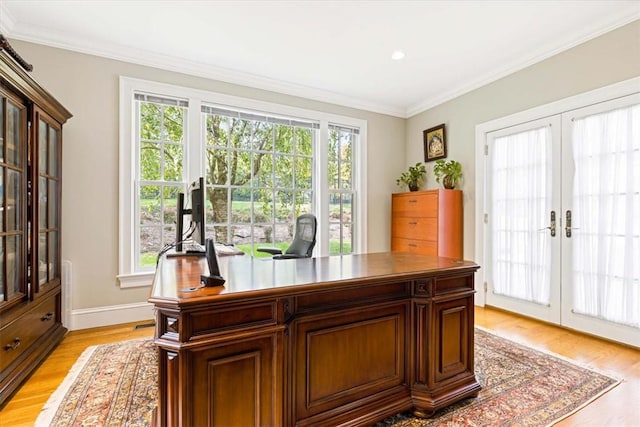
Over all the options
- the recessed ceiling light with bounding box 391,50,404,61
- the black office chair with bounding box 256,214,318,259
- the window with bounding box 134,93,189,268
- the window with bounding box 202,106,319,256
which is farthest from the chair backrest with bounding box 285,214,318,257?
the recessed ceiling light with bounding box 391,50,404,61

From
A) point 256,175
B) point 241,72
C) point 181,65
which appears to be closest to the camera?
point 181,65

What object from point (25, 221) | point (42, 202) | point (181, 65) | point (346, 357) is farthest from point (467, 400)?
point (181, 65)

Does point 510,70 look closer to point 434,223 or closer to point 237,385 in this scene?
point 434,223

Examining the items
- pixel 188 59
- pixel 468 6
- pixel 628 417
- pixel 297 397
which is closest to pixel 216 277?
pixel 297 397

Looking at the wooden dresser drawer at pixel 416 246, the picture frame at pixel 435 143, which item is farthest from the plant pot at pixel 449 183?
the wooden dresser drawer at pixel 416 246

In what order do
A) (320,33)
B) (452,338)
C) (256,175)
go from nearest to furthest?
(452,338) → (320,33) → (256,175)

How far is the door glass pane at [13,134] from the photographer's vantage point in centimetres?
206

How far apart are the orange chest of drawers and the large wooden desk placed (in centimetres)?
205

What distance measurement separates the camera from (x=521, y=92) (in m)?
3.37

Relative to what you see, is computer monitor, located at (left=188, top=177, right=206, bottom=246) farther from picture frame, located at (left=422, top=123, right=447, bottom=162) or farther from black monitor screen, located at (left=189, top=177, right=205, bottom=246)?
picture frame, located at (left=422, top=123, right=447, bottom=162)

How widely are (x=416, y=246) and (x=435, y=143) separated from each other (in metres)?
1.45

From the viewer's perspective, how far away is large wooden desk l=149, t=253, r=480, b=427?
3.74 ft

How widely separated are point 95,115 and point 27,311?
1834mm

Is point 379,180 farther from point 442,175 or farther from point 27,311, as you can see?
point 27,311
